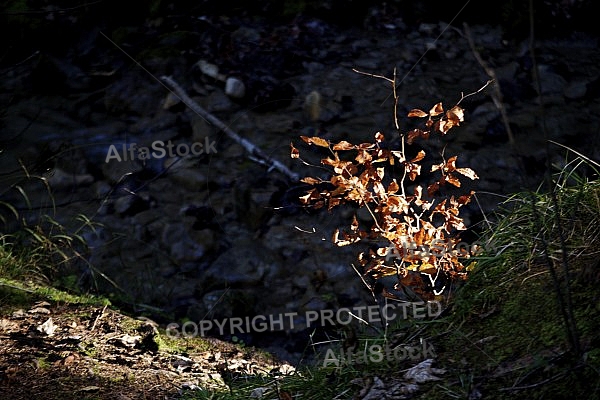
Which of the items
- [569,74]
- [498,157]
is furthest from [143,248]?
[569,74]

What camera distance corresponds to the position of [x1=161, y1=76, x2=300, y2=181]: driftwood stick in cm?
535

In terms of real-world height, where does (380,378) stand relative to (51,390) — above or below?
above

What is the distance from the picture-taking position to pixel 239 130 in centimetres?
571

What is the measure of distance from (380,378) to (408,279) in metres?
0.63

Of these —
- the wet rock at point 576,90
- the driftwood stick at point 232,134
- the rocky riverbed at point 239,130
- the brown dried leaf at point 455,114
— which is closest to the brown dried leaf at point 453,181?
the brown dried leaf at point 455,114

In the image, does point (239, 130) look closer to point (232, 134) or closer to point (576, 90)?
point (232, 134)

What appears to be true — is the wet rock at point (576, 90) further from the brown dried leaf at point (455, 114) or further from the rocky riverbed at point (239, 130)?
the brown dried leaf at point (455, 114)

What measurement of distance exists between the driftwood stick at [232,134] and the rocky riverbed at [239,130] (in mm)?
44

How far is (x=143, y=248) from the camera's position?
4.79 metres

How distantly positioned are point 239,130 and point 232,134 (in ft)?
0.22

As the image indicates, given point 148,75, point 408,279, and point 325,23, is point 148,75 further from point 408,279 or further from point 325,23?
point 408,279

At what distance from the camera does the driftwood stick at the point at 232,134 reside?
535cm

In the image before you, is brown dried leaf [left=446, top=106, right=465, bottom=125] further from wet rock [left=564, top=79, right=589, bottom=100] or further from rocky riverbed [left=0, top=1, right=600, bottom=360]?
wet rock [left=564, top=79, right=589, bottom=100]

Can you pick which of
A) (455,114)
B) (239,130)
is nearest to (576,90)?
(239,130)
